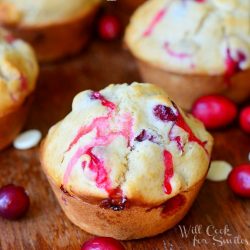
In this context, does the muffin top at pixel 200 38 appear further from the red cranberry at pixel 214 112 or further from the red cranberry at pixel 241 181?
the red cranberry at pixel 241 181

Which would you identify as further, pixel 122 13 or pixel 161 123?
pixel 122 13

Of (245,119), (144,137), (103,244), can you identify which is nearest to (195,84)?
(245,119)

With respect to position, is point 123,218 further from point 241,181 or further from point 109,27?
point 109,27

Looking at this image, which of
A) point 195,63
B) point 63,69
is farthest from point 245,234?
point 63,69

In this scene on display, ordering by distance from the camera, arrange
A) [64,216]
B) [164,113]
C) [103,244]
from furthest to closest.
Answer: [64,216]
[164,113]
[103,244]

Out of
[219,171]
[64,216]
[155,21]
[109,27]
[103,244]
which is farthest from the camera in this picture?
[109,27]

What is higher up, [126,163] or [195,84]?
[126,163]

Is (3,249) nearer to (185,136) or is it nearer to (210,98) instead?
(185,136)

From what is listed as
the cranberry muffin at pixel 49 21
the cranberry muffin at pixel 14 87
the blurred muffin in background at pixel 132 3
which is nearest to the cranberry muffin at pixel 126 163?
the cranberry muffin at pixel 14 87

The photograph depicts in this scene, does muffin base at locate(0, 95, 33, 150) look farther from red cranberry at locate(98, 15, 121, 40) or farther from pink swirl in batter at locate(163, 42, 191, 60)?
red cranberry at locate(98, 15, 121, 40)
